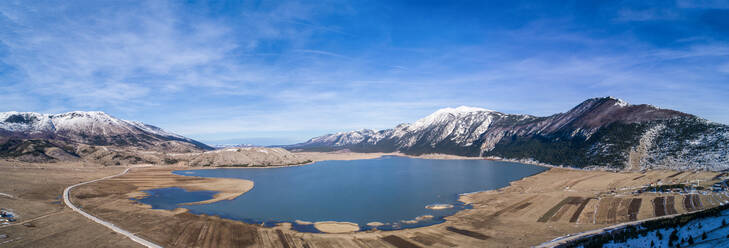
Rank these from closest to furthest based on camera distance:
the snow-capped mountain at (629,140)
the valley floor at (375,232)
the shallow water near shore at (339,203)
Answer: the valley floor at (375,232) → the shallow water near shore at (339,203) → the snow-capped mountain at (629,140)

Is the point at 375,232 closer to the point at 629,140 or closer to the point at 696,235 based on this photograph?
the point at 696,235

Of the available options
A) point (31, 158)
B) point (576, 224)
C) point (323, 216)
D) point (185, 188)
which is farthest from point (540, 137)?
point (31, 158)

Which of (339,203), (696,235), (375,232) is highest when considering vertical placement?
(696,235)

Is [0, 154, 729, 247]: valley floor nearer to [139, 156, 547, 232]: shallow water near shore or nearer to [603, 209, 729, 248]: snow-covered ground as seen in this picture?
[139, 156, 547, 232]: shallow water near shore

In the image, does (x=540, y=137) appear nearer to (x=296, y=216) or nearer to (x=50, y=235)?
(x=296, y=216)

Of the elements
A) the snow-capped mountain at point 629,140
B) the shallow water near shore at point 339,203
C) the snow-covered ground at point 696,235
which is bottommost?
the shallow water near shore at point 339,203

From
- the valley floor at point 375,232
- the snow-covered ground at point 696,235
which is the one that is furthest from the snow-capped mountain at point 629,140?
the snow-covered ground at point 696,235

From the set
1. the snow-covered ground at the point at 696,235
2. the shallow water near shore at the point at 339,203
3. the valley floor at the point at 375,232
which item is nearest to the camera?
the snow-covered ground at the point at 696,235

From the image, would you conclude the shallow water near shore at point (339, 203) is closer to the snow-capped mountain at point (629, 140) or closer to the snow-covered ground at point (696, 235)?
the snow-covered ground at point (696, 235)

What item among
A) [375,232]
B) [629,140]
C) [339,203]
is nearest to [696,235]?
[375,232]
